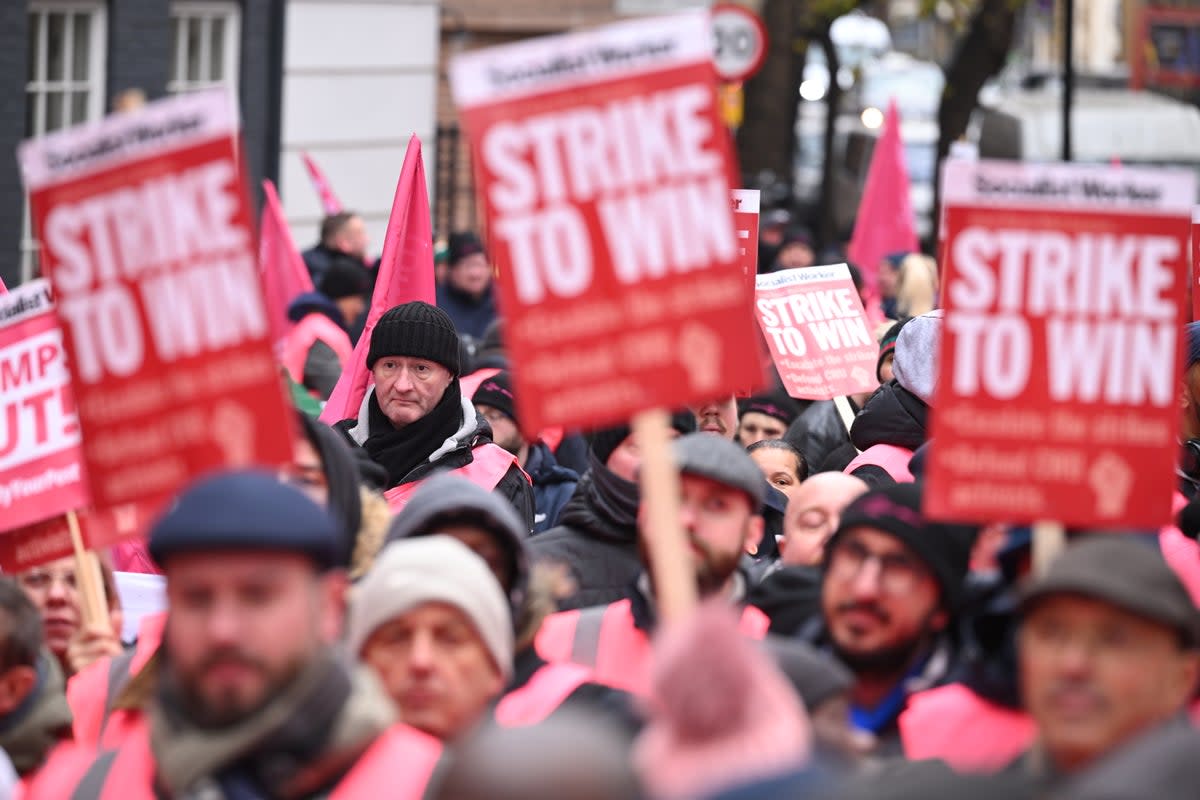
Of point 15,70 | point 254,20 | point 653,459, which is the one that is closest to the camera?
point 653,459

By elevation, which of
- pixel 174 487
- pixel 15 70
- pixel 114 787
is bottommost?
pixel 114 787

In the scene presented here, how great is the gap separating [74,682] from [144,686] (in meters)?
0.44

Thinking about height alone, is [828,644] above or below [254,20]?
below

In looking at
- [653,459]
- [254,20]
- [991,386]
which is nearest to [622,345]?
[653,459]

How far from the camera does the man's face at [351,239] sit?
45.3 feet

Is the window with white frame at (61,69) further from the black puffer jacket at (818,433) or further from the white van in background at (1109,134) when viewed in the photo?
the white van in background at (1109,134)

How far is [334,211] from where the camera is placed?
15672mm

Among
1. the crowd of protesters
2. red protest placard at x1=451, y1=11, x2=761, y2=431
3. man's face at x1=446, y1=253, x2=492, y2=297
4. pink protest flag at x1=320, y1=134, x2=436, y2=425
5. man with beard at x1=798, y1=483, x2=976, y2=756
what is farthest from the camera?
man's face at x1=446, y1=253, x2=492, y2=297

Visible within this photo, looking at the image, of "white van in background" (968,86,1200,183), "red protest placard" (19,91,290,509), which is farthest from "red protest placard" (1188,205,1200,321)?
"white van in background" (968,86,1200,183)

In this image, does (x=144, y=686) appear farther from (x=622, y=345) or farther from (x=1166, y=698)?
(x=1166, y=698)

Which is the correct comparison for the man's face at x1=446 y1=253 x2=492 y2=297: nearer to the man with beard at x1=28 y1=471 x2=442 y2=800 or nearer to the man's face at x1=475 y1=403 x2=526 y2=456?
the man's face at x1=475 y1=403 x2=526 y2=456

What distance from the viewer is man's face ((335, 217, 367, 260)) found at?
13820 millimetres

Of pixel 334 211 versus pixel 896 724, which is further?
pixel 334 211

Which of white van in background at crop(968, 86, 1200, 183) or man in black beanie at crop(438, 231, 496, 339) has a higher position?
white van in background at crop(968, 86, 1200, 183)
